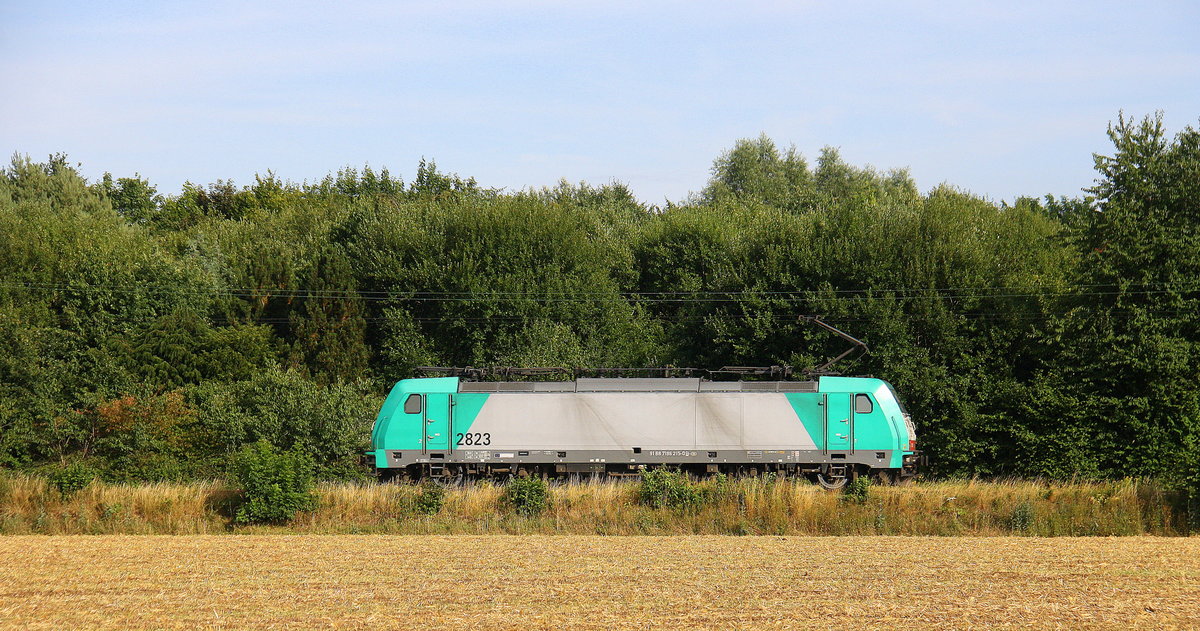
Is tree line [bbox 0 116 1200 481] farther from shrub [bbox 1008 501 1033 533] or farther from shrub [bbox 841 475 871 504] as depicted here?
shrub [bbox 841 475 871 504]

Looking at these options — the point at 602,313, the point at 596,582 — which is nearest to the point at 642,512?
the point at 596,582

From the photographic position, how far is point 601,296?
50375 mm

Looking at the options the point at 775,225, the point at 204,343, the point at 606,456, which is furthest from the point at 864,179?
the point at 606,456

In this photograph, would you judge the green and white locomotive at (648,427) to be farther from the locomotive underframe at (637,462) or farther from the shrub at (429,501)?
the shrub at (429,501)

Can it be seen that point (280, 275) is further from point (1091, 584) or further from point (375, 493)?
point (1091, 584)

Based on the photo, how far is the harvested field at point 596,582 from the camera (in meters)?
15.0

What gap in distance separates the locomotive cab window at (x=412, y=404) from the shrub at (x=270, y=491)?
6.62 m

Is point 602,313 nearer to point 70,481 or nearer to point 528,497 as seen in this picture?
point 528,497

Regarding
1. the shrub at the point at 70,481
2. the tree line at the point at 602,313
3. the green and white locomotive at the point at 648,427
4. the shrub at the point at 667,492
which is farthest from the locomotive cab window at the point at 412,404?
the shrub at the point at 70,481

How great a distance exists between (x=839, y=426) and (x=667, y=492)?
297 inches

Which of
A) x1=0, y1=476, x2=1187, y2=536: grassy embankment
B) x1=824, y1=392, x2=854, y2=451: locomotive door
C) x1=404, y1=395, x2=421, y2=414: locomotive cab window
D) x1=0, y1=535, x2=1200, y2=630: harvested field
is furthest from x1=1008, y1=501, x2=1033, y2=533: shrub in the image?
x1=404, y1=395, x2=421, y2=414: locomotive cab window

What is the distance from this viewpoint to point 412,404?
1219 inches

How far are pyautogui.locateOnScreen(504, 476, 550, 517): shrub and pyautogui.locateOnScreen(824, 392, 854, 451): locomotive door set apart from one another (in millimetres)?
9032

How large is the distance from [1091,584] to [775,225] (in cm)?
3199
